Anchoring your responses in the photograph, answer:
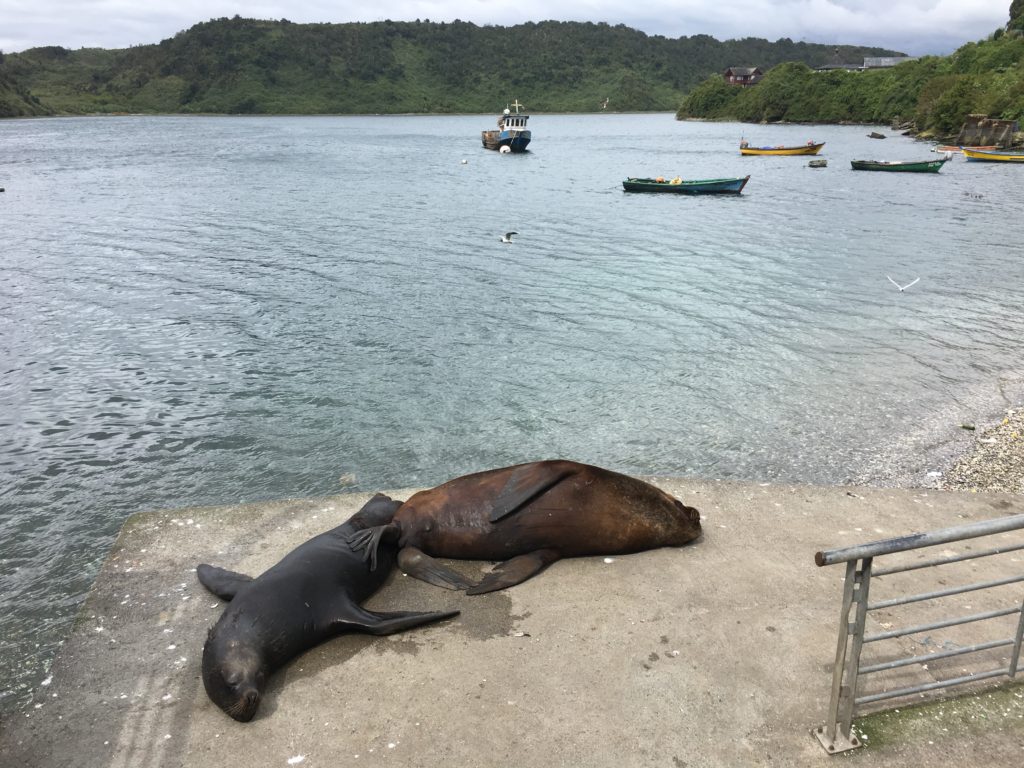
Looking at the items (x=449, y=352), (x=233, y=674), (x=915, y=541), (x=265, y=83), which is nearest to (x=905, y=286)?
(x=449, y=352)

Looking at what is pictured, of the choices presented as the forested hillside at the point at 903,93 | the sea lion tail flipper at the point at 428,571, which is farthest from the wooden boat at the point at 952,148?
the sea lion tail flipper at the point at 428,571

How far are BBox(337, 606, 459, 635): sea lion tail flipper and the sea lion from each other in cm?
61

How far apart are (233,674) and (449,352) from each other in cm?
Answer: 1080

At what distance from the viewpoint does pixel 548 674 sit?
446 cm

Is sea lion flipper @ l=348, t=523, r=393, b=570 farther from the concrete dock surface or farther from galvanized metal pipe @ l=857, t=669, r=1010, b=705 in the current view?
galvanized metal pipe @ l=857, t=669, r=1010, b=705

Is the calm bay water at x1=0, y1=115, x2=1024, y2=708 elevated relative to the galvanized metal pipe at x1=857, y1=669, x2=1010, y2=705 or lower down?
lower down

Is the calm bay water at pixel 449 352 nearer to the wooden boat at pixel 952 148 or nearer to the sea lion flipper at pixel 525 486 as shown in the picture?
the sea lion flipper at pixel 525 486

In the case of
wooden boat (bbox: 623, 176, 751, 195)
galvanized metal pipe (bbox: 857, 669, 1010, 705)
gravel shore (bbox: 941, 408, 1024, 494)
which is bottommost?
gravel shore (bbox: 941, 408, 1024, 494)

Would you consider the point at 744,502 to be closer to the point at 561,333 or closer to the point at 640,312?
the point at 561,333

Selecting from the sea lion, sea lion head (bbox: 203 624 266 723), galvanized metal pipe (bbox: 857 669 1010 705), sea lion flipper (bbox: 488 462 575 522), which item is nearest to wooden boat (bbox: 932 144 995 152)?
the sea lion

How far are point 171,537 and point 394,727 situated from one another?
10.1ft

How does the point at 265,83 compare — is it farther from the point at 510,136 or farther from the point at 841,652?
the point at 841,652

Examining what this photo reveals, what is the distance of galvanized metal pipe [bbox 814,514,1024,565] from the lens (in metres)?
3.25

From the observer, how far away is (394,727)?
4.07 meters
